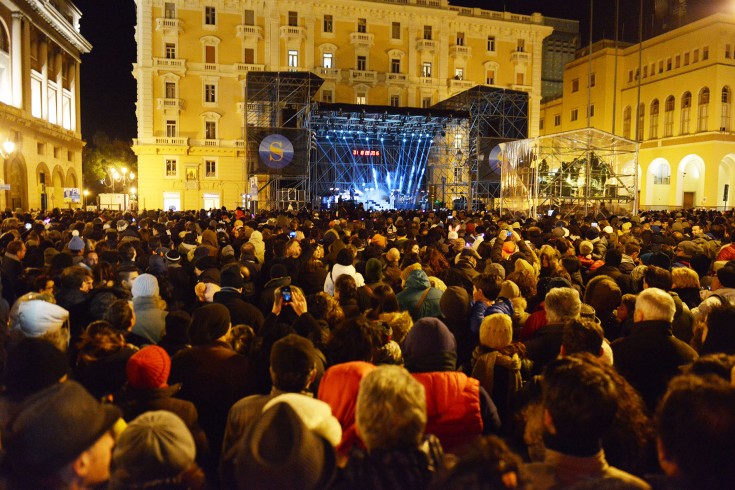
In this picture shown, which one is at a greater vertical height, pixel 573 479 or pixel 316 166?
pixel 316 166

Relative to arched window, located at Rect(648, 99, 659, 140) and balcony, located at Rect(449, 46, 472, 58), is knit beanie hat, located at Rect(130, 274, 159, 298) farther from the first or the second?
arched window, located at Rect(648, 99, 659, 140)

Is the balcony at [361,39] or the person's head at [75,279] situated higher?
the balcony at [361,39]

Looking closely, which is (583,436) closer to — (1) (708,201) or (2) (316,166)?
(2) (316,166)

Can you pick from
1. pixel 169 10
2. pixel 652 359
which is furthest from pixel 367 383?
pixel 169 10

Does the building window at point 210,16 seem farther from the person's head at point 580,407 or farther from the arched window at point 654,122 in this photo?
the person's head at point 580,407

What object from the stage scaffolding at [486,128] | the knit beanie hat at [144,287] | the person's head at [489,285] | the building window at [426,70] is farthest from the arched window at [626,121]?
the knit beanie hat at [144,287]

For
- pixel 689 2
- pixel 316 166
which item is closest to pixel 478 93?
pixel 316 166

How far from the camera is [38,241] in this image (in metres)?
9.39

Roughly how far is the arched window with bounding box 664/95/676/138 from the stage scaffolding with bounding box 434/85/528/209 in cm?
1811

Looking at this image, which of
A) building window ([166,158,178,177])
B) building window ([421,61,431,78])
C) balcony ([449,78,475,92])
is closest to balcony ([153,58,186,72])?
building window ([166,158,178,177])

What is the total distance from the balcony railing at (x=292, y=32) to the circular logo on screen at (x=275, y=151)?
16.5m

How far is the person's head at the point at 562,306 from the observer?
4406 mm

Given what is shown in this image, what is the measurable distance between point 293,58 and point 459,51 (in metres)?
13.7

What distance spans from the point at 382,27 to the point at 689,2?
2713cm
